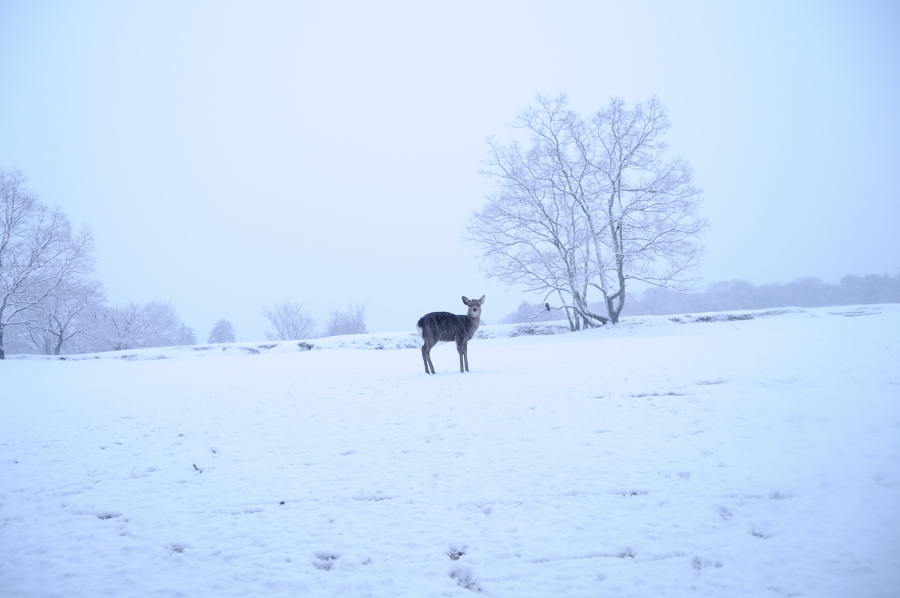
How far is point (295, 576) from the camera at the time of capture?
2.82m

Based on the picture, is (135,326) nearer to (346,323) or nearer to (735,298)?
(346,323)

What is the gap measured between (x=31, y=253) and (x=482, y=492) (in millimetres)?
32333

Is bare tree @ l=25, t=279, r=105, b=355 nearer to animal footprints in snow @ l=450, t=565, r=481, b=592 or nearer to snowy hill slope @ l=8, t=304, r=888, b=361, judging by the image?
snowy hill slope @ l=8, t=304, r=888, b=361

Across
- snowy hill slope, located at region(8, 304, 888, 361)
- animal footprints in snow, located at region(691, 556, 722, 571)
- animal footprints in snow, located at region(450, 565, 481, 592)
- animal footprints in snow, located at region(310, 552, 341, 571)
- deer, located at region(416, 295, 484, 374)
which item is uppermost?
deer, located at region(416, 295, 484, 374)

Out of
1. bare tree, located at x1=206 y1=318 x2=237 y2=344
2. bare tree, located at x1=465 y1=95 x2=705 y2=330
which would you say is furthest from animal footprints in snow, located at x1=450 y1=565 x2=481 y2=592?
bare tree, located at x1=206 y1=318 x2=237 y2=344

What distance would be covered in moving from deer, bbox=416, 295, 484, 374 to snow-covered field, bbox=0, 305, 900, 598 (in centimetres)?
270

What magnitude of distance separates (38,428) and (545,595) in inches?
345

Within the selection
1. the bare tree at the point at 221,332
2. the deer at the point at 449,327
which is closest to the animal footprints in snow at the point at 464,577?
the deer at the point at 449,327

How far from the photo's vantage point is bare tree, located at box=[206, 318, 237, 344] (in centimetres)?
5841

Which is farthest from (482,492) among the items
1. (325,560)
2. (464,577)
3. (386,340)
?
(386,340)

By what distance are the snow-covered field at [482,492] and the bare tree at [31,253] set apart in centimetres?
2279

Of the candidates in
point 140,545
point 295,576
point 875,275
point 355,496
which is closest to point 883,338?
point 355,496

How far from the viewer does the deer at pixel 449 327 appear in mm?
10734

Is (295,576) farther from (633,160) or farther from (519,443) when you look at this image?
(633,160)
